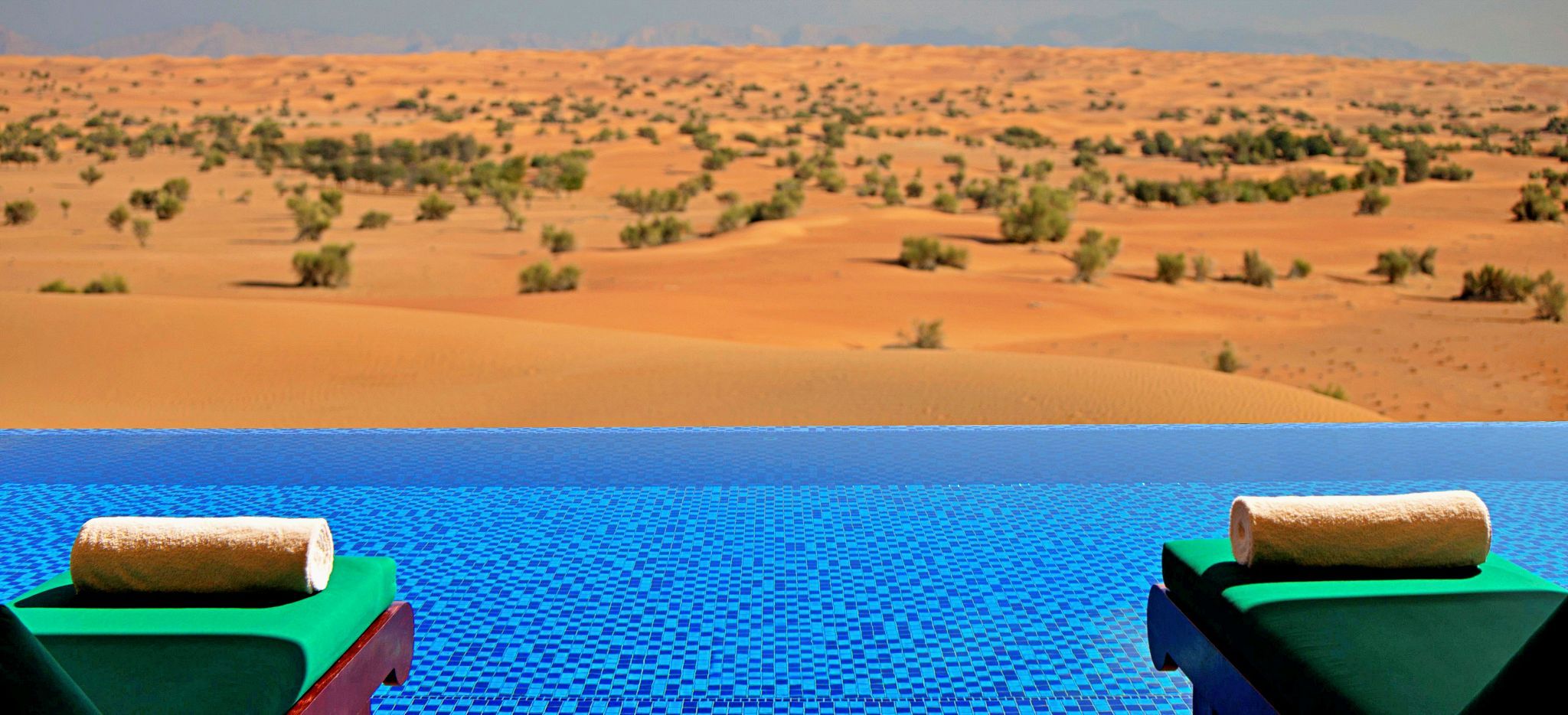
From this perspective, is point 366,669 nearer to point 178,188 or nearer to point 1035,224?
point 1035,224

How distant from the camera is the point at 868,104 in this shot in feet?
208

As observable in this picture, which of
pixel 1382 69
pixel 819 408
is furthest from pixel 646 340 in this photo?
pixel 1382 69

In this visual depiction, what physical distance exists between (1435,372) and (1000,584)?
11.7 metres

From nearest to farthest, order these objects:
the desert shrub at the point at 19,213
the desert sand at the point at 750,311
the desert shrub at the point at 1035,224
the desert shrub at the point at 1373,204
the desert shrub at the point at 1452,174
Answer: the desert sand at the point at 750,311
the desert shrub at the point at 1035,224
the desert shrub at the point at 19,213
the desert shrub at the point at 1373,204
the desert shrub at the point at 1452,174

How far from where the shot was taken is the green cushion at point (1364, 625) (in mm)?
2904

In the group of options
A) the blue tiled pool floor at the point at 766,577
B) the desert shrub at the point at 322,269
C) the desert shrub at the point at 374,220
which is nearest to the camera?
the blue tiled pool floor at the point at 766,577

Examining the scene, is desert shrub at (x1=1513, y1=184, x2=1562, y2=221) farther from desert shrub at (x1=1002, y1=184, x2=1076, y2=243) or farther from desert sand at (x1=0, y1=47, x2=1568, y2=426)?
desert shrub at (x1=1002, y1=184, x2=1076, y2=243)

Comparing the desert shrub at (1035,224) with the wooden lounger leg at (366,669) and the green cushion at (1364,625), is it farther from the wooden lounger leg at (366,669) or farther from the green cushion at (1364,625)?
the wooden lounger leg at (366,669)

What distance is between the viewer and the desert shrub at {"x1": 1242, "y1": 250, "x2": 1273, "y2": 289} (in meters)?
21.8

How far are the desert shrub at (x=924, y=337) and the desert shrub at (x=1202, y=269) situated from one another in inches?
269

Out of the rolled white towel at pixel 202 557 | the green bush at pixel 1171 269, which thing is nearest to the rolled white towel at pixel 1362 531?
the rolled white towel at pixel 202 557

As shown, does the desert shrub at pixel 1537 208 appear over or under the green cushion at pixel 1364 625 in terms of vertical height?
under

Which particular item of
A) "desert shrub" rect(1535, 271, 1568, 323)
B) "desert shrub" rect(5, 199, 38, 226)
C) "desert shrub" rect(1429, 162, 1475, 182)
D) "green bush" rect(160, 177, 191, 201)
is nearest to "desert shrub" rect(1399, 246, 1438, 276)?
"desert shrub" rect(1535, 271, 1568, 323)

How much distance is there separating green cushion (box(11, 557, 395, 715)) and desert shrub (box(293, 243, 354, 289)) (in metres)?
17.9
